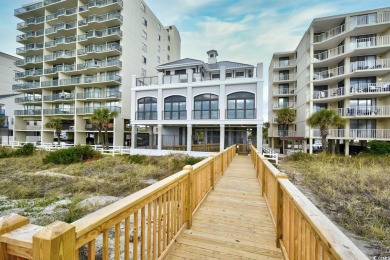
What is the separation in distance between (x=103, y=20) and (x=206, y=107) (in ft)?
68.7

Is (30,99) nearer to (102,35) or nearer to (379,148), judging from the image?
(102,35)

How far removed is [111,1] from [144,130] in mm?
19404

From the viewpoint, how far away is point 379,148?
16.8m

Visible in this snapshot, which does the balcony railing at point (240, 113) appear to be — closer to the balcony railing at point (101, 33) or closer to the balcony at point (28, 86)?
the balcony railing at point (101, 33)

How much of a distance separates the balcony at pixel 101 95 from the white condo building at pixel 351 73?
2605 centimetres

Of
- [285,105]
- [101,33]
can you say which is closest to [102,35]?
[101,33]

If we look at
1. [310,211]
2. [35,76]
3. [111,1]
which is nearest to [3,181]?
[310,211]

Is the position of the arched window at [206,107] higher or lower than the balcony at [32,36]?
lower

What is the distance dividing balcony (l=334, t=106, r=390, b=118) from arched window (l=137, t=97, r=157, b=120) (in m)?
21.5

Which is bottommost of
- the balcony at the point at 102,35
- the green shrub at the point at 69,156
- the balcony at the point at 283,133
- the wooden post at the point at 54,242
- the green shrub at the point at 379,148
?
the green shrub at the point at 69,156

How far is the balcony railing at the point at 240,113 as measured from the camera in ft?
62.4

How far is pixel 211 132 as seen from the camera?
23.3m

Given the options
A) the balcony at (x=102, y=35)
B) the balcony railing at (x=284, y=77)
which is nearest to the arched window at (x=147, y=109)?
the balcony at (x=102, y=35)

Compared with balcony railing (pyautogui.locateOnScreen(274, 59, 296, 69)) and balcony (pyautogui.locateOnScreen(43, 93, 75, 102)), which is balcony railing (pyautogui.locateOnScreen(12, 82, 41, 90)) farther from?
balcony railing (pyautogui.locateOnScreen(274, 59, 296, 69))
